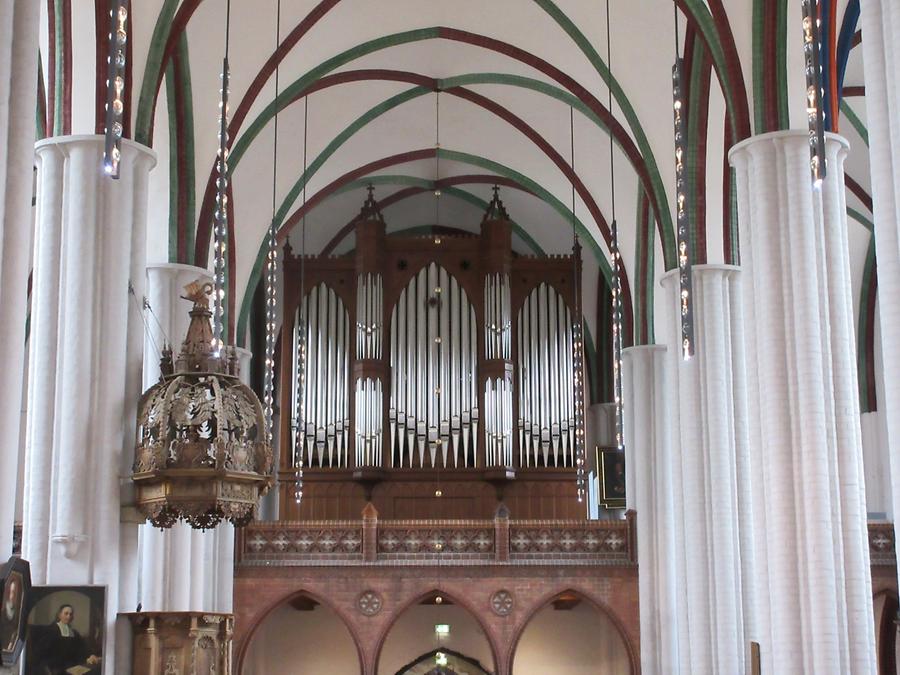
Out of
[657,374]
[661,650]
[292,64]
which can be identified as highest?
[292,64]

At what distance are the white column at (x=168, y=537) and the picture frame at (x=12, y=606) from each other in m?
6.74

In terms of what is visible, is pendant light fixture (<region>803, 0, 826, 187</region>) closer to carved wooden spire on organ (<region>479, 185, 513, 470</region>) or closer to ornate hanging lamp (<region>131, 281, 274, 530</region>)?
Result: ornate hanging lamp (<region>131, 281, 274, 530</region>)

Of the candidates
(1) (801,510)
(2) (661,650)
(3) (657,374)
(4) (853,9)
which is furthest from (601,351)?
(1) (801,510)

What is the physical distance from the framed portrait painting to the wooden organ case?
12.4 metres

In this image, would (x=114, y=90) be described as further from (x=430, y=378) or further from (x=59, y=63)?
(x=430, y=378)

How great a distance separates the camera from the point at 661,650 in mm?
22969

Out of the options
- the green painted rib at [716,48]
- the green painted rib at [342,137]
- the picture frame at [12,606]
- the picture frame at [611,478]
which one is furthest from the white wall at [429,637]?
the picture frame at [12,606]

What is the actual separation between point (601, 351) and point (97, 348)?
16195 mm

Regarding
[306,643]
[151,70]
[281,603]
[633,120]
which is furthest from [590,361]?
[151,70]

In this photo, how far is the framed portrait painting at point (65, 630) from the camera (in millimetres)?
13789

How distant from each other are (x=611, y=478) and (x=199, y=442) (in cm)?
1192

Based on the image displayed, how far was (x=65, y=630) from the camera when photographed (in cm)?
1389

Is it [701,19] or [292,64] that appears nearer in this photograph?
[701,19]

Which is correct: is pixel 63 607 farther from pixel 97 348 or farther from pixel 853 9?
pixel 853 9
